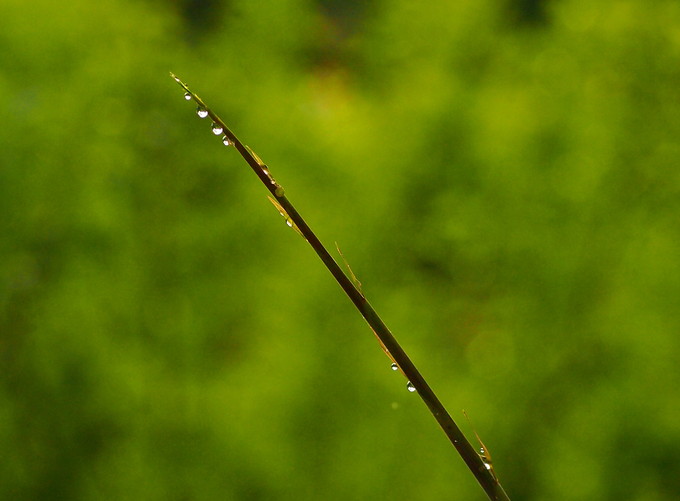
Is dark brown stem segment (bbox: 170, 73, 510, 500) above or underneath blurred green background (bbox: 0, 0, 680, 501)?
above

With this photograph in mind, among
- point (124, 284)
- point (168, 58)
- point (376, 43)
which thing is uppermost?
point (376, 43)

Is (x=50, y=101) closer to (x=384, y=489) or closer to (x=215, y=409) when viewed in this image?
(x=215, y=409)

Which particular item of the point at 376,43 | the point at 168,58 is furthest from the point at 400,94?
the point at 168,58

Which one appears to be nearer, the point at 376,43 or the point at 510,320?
the point at 510,320

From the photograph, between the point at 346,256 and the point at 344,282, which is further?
the point at 346,256

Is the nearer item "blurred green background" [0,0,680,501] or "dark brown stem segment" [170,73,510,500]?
"dark brown stem segment" [170,73,510,500]

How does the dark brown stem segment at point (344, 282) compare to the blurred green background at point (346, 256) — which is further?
the blurred green background at point (346, 256)

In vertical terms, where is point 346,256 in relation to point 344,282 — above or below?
below

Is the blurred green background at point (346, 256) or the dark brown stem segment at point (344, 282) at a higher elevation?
the dark brown stem segment at point (344, 282)
